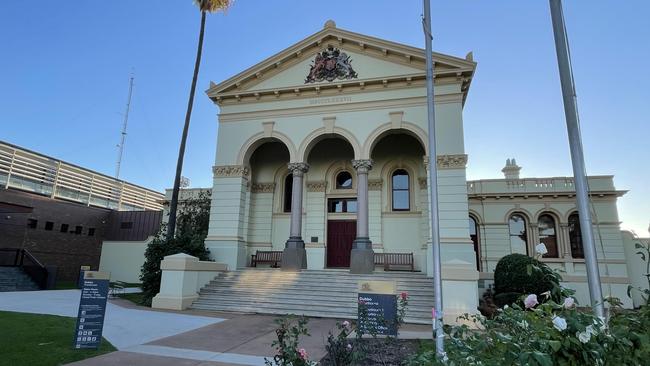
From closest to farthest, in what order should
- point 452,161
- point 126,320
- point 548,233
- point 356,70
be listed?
point 126,320 < point 452,161 < point 356,70 < point 548,233

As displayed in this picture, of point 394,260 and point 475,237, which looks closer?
point 394,260

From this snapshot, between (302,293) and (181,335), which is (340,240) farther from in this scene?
(181,335)

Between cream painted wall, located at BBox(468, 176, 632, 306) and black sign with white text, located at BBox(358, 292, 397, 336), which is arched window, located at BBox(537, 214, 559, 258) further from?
black sign with white text, located at BBox(358, 292, 397, 336)

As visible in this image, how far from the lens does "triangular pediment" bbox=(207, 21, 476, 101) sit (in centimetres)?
1802

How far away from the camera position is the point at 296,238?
1834cm

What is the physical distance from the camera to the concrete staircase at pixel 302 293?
13641 millimetres

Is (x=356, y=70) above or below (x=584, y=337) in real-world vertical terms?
above

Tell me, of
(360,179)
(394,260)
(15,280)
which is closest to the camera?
(360,179)

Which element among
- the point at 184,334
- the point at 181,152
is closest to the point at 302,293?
the point at 184,334

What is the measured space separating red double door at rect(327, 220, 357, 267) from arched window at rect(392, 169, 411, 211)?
8.42 ft

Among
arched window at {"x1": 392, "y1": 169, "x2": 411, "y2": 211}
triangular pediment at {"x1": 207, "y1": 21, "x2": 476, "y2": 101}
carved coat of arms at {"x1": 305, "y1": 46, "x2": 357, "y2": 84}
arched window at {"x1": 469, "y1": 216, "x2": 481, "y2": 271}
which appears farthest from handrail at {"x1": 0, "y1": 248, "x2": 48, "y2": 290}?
arched window at {"x1": 469, "y1": 216, "x2": 481, "y2": 271}

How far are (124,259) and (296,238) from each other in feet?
55.6

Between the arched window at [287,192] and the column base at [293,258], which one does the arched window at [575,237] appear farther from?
the arched window at [287,192]

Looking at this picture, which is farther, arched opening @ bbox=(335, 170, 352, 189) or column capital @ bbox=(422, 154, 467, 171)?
arched opening @ bbox=(335, 170, 352, 189)
